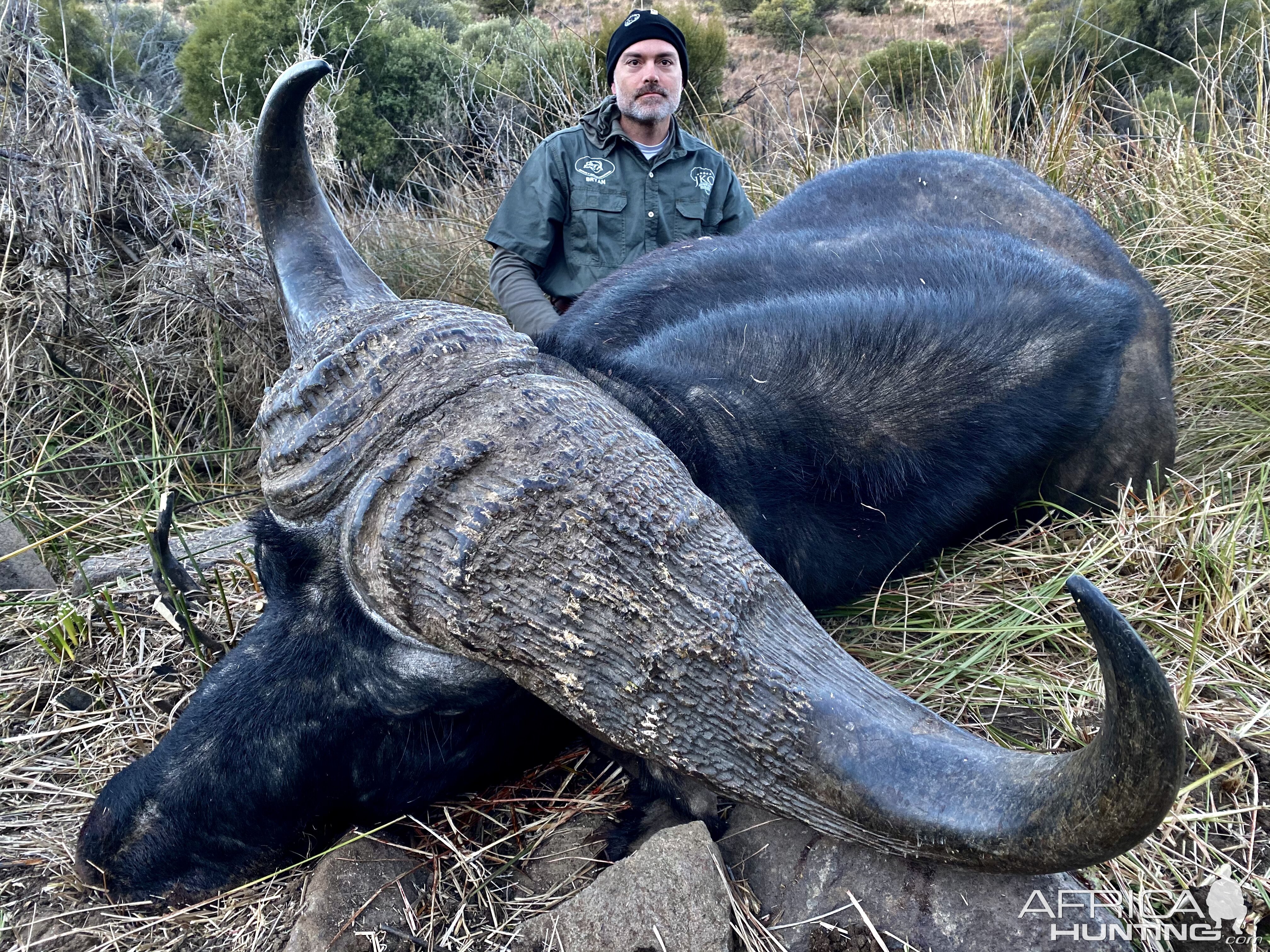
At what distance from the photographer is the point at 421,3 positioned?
15.5 m

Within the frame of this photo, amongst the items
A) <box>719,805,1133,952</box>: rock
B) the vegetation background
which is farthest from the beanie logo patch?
<box>719,805,1133,952</box>: rock

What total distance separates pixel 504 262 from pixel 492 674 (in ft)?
12.5

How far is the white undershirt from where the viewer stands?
17.7 ft

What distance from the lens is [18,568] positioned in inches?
138

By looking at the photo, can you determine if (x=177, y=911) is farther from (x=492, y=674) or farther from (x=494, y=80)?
(x=494, y=80)

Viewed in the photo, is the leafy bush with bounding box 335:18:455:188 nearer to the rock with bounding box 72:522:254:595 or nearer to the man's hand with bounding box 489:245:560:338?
the man's hand with bounding box 489:245:560:338

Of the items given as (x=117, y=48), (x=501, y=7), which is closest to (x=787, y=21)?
(x=501, y=7)

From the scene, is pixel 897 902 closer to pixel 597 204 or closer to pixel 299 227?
pixel 299 227

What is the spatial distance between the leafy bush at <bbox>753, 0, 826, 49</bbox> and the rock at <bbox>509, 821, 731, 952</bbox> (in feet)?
49.9

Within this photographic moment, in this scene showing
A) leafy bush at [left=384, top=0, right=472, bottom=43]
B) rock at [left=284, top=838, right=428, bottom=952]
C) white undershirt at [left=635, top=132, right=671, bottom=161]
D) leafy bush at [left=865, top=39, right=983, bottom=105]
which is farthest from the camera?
leafy bush at [left=384, top=0, right=472, bottom=43]

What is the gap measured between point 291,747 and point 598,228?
12.7 ft

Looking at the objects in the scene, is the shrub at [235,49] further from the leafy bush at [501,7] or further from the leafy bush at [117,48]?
the leafy bush at [501,7]

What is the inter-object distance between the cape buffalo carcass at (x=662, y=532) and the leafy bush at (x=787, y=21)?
14.0m

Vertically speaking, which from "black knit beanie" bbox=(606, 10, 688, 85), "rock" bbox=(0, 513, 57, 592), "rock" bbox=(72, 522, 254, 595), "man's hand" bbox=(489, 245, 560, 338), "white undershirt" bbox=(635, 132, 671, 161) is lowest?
"rock" bbox=(72, 522, 254, 595)
